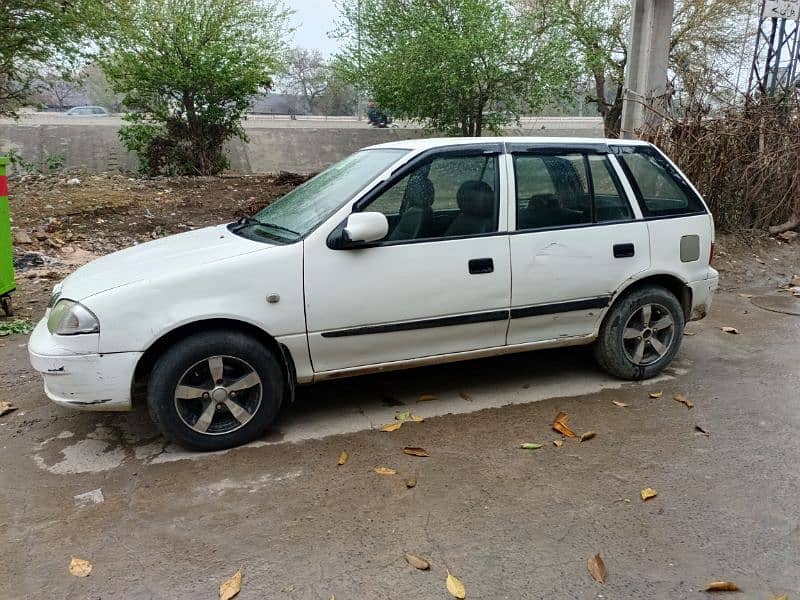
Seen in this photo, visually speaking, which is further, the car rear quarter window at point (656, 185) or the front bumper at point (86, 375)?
the car rear quarter window at point (656, 185)

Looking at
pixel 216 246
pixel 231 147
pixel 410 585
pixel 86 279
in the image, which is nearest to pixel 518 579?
pixel 410 585

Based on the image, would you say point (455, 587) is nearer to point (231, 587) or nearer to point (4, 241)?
point (231, 587)

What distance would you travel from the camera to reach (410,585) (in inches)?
A: 101

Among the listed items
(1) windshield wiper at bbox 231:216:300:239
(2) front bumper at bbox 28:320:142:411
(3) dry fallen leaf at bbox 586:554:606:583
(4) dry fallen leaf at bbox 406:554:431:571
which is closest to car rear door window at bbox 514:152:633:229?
(1) windshield wiper at bbox 231:216:300:239

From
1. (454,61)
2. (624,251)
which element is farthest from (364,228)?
(454,61)

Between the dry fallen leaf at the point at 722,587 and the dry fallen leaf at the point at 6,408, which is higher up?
the dry fallen leaf at the point at 6,408

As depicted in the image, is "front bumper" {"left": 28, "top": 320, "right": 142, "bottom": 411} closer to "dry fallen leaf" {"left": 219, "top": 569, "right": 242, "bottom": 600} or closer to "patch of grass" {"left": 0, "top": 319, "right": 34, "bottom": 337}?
"dry fallen leaf" {"left": 219, "top": 569, "right": 242, "bottom": 600}

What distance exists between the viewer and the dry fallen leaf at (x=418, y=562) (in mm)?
2674

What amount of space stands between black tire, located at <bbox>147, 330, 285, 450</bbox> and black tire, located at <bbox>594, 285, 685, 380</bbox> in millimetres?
2360

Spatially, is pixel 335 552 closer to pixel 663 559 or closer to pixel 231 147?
pixel 663 559

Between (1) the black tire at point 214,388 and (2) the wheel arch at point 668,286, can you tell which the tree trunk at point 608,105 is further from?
(1) the black tire at point 214,388

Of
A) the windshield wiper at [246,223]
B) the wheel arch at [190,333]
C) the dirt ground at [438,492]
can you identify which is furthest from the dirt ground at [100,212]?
the wheel arch at [190,333]

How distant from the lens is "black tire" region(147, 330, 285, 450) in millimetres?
3445

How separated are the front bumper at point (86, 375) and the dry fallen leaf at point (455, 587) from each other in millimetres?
1976
